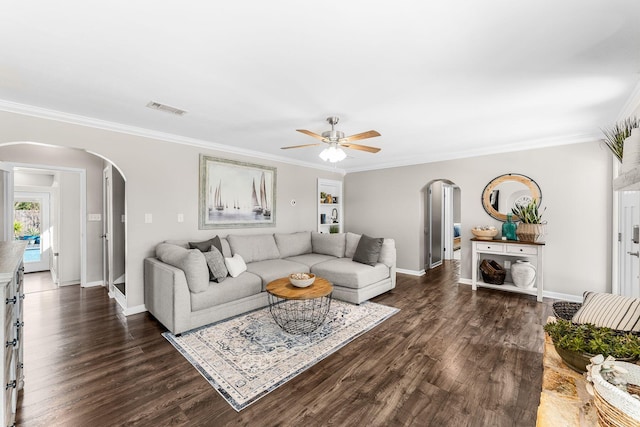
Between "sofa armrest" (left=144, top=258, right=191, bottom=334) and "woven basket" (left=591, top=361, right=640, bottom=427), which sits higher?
"woven basket" (left=591, top=361, right=640, bottom=427)

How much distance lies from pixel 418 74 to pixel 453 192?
5.95m

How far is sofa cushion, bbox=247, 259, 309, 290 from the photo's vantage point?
370cm

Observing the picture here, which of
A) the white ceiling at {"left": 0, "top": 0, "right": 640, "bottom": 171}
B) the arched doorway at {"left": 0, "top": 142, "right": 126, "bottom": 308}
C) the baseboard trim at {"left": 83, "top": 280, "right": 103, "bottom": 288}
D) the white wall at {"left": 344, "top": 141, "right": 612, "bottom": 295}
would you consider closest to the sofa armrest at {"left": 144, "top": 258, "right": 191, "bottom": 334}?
the arched doorway at {"left": 0, "top": 142, "right": 126, "bottom": 308}

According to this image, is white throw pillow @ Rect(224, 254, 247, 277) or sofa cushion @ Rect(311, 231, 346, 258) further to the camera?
sofa cushion @ Rect(311, 231, 346, 258)

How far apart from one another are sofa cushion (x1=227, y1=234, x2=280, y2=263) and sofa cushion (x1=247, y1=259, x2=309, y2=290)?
136 mm

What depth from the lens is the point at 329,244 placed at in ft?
16.8

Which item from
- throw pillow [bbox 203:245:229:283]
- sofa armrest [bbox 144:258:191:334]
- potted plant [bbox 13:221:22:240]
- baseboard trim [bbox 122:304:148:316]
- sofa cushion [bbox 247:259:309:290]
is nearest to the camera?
sofa armrest [bbox 144:258:191:334]

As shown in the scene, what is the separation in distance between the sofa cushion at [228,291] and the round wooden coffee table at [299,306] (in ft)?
1.15

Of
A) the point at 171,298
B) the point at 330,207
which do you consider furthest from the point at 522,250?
the point at 171,298

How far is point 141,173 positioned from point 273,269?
2.18m

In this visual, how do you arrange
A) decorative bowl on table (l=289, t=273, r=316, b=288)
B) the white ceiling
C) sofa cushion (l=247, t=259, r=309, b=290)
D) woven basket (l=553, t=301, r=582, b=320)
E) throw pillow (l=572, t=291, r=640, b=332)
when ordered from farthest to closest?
sofa cushion (l=247, t=259, r=309, b=290), decorative bowl on table (l=289, t=273, r=316, b=288), woven basket (l=553, t=301, r=582, b=320), the white ceiling, throw pillow (l=572, t=291, r=640, b=332)

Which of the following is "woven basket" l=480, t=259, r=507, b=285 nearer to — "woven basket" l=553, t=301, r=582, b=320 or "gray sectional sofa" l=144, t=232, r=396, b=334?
"gray sectional sofa" l=144, t=232, r=396, b=334

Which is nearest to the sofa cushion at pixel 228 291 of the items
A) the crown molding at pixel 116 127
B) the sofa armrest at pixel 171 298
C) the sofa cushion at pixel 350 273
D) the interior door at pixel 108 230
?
the sofa armrest at pixel 171 298

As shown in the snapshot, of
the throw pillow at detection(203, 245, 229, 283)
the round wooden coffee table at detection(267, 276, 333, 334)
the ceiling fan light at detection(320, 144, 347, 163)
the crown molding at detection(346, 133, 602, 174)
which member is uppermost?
the crown molding at detection(346, 133, 602, 174)
